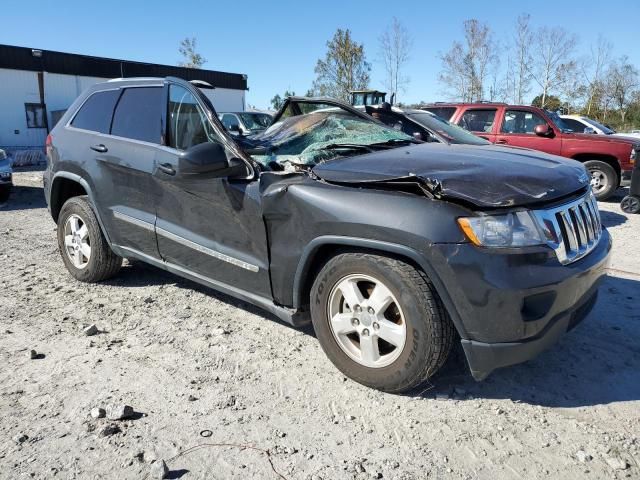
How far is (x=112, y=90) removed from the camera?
457 centimetres

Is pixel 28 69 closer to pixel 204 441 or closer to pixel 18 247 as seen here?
pixel 18 247

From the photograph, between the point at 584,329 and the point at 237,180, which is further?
the point at 584,329

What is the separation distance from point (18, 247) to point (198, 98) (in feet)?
12.7

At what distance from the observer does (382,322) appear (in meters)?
2.74

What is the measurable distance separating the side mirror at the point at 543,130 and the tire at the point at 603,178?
0.94 metres

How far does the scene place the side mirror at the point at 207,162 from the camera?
316 centimetres

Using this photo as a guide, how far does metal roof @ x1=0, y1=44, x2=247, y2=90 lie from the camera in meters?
24.8

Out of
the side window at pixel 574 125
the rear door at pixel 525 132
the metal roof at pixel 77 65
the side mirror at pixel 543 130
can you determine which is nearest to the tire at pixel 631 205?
the rear door at pixel 525 132

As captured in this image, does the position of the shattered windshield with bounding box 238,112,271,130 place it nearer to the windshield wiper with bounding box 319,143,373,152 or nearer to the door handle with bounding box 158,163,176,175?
the door handle with bounding box 158,163,176,175

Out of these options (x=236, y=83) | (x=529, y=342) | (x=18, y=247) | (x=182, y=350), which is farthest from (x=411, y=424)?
(x=236, y=83)

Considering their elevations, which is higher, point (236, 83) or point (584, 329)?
point (236, 83)

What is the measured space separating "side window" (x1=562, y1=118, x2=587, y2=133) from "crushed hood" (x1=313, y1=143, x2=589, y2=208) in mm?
8702

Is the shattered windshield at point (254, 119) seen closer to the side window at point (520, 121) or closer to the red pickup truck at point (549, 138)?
the red pickup truck at point (549, 138)

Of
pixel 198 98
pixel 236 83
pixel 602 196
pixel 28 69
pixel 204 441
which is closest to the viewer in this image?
pixel 204 441
